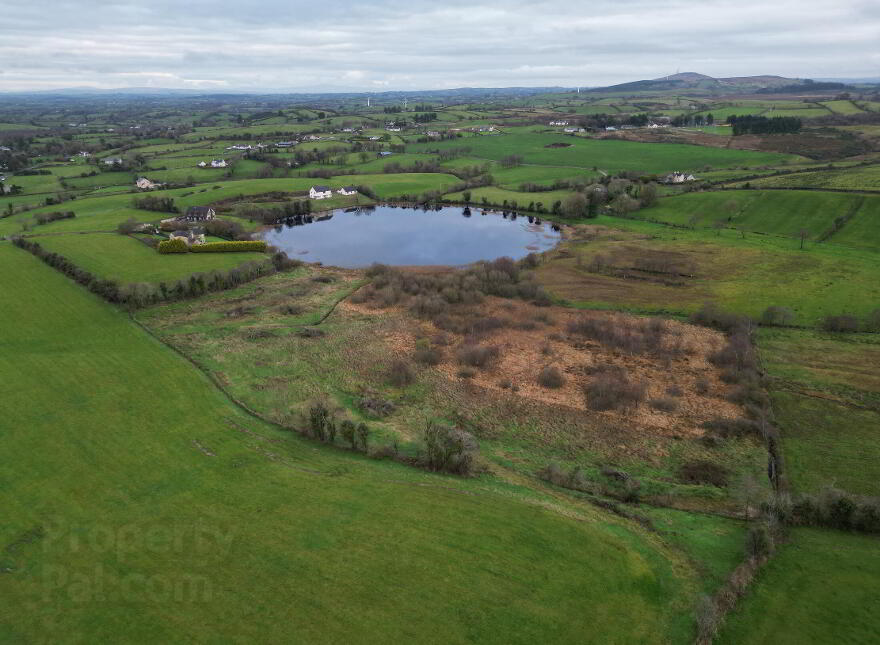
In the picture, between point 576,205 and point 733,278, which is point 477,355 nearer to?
point 733,278

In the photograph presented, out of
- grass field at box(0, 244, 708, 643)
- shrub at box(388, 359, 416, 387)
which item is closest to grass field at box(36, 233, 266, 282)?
grass field at box(0, 244, 708, 643)

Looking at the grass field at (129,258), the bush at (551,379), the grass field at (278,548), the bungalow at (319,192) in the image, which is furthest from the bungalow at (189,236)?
the bush at (551,379)

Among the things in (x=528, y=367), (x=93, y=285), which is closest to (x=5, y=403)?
(x=93, y=285)

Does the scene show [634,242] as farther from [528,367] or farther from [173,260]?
[173,260]

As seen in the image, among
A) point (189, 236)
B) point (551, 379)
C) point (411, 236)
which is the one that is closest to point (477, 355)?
point (551, 379)

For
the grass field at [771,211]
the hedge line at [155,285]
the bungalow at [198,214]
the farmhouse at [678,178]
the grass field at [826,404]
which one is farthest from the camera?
the farmhouse at [678,178]

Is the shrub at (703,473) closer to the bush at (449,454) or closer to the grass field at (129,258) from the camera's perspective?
the bush at (449,454)
